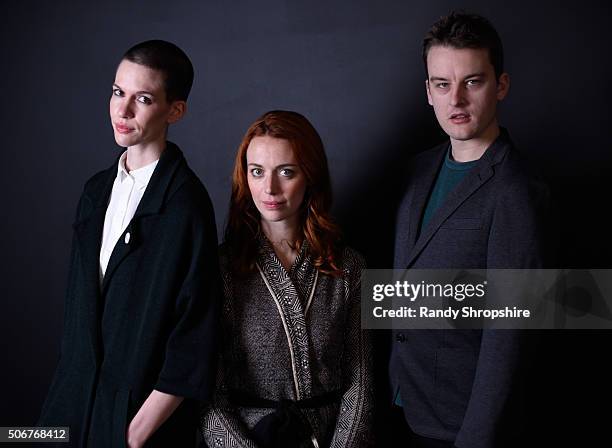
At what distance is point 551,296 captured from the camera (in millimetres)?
1567

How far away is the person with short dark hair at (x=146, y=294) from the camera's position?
Result: 145 cm

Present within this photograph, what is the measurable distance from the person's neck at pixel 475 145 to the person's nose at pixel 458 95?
96mm

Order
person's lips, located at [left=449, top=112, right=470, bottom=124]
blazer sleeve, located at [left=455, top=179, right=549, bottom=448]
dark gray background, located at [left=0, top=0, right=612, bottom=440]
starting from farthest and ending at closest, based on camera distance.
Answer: dark gray background, located at [left=0, top=0, right=612, bottom=440] → person's lips, located at [left=449, top=112, right=470, bottom=124] → blazer sleeve, located at [left=455, top=179, right=549, bottom=448]

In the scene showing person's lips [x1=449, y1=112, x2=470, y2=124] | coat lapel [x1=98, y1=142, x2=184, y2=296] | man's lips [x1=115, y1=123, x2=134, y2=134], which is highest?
person's lips [x1=449, y1=112, x2=470, y2=124]

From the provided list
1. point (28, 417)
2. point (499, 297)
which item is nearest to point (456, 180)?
point (499, 297)

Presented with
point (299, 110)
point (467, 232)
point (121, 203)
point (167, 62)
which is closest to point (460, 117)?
point (467, 232)

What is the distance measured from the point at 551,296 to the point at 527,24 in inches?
27.3

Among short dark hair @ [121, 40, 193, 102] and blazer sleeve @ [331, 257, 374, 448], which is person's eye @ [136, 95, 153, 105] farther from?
blazer sleeve @ [331, 257, 374, 448]

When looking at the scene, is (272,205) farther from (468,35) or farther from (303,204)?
(468,35)

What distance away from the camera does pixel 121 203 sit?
1.55 meters

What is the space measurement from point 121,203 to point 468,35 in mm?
834

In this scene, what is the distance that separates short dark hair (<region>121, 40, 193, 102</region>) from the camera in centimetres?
148

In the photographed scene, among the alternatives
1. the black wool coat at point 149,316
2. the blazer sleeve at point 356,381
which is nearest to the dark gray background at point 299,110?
the blazer sleeve at point 356,381

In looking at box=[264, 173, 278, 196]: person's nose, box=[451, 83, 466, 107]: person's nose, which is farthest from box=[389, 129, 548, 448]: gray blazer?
box=[264, 173, 278, 196]: person's nose
